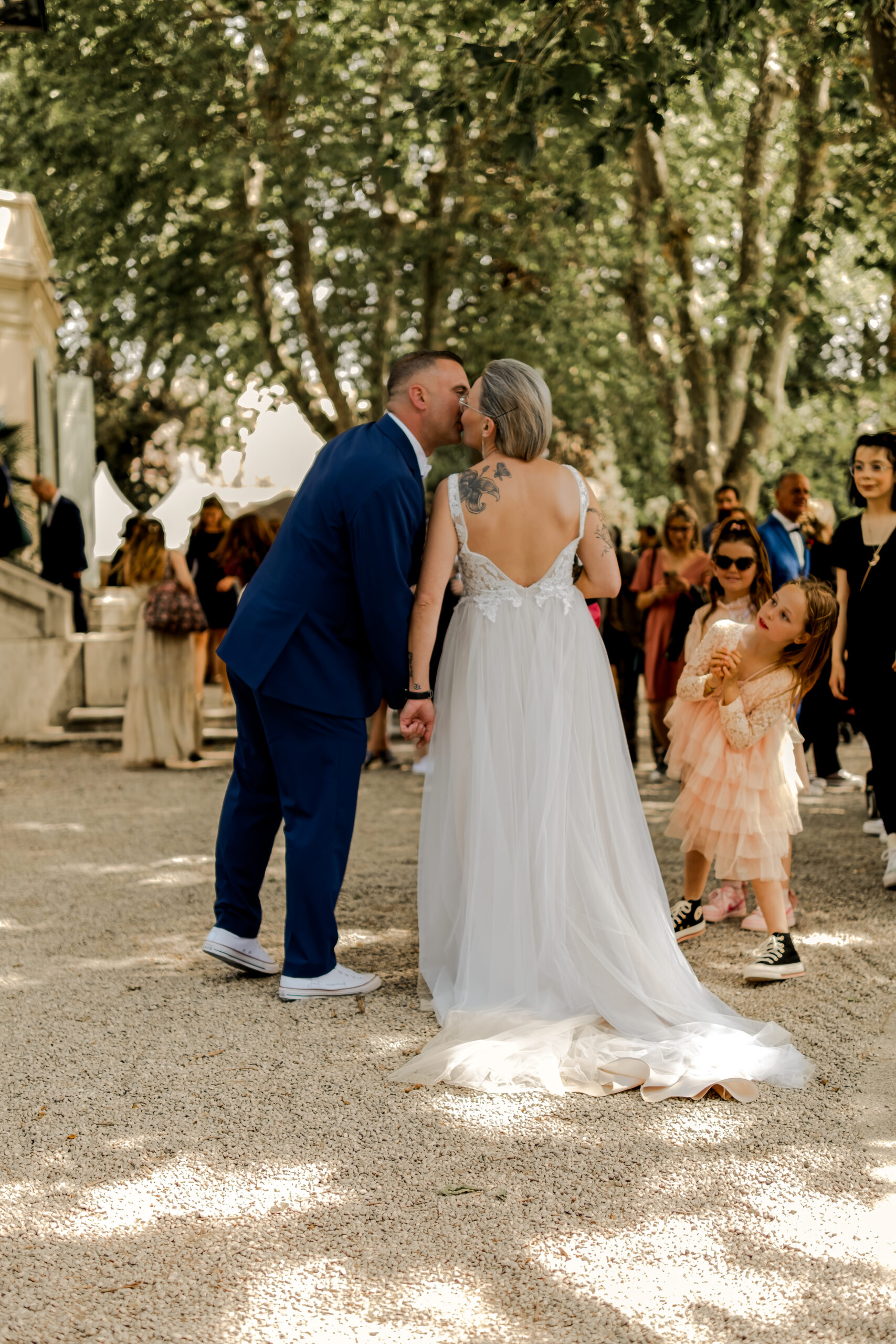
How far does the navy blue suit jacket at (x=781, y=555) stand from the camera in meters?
8.28

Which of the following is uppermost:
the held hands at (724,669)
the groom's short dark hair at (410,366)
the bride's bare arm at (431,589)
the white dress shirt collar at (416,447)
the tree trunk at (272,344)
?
the tree trunk at (272,344)

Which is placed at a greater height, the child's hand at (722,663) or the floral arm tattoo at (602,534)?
the floral arm tattoo at (602,534)

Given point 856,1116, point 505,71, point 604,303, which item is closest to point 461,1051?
point 856,1116

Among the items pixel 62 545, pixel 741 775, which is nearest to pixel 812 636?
pixel 741 775

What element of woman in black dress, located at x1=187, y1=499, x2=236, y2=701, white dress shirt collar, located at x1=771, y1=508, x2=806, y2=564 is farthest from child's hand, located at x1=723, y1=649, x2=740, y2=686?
woman in black dress, located at x1=187, y1=499, x2=236, y2=701

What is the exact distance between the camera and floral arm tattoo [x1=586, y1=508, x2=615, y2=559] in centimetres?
429

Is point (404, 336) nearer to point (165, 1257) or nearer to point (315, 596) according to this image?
point (315, 596)

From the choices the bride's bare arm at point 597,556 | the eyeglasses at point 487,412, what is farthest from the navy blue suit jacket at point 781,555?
the eyeglasses at point 487,412

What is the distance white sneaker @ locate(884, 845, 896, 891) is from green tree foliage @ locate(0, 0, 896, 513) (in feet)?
18.7

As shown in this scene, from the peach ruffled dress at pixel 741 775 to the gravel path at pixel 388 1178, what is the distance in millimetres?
454

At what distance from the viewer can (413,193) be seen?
15281 millimetres

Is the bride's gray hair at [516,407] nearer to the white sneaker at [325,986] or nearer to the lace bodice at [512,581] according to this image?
the lace bodice at [512,581]

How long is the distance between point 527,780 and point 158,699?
6.94 m

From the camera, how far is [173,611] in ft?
33.3
